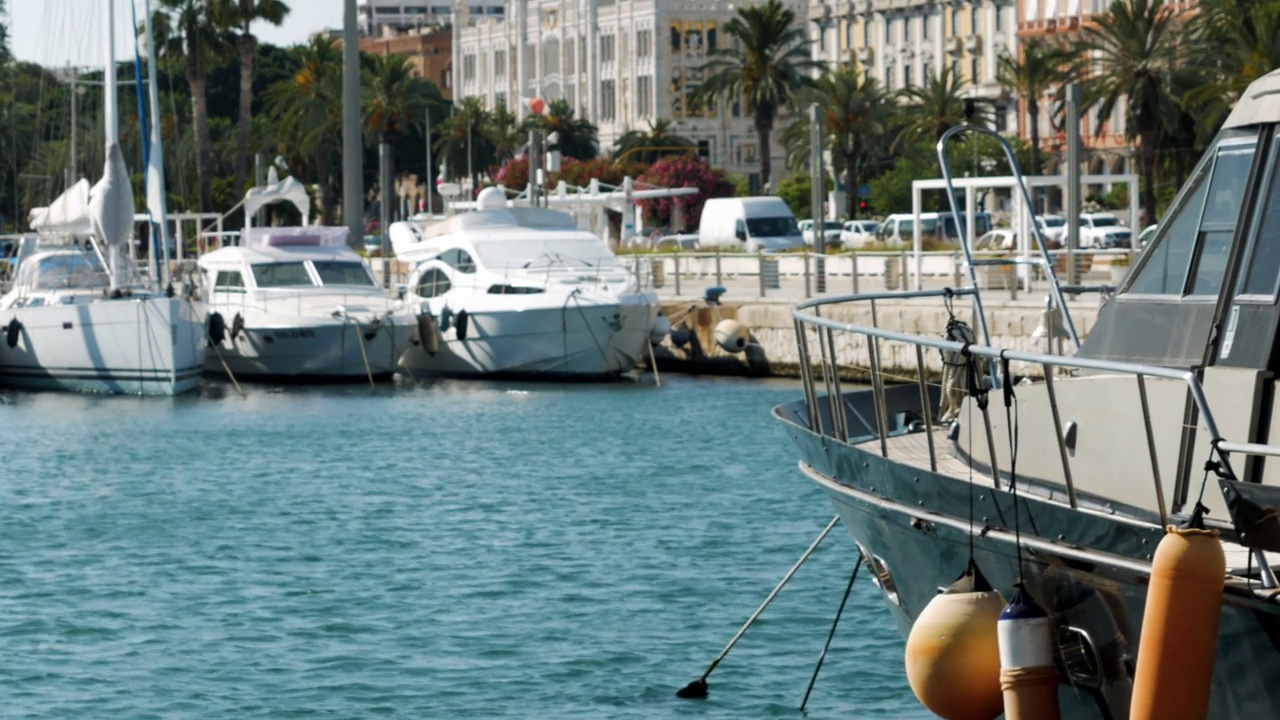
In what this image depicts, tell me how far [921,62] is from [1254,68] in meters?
69.0

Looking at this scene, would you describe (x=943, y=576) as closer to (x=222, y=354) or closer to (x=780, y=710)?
(x=780, y=710)

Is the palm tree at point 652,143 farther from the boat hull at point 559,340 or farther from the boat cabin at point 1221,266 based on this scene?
the boat cabin at point 1221,266

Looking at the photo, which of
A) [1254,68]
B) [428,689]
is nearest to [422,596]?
[428,689]

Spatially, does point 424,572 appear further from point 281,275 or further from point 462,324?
point 281,275

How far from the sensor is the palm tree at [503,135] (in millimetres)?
105438

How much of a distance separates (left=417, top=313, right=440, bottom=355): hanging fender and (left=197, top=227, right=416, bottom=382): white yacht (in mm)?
530

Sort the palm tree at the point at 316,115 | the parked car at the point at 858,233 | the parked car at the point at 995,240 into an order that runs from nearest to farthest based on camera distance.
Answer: the parked car at the point at 995,240 < the parked car at the point at 858,233 < the palm tree at the point at 316,115

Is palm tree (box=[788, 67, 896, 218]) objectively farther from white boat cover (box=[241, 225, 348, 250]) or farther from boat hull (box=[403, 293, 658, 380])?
boat hull (box=[403, 293, 658, 380])

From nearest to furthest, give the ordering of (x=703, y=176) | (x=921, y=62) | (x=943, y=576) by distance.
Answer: (x=943, y=576), (x=703, y=176), (x=921, y=62)

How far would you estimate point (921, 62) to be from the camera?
115m

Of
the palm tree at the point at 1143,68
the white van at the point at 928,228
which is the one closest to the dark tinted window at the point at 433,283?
the white van at the point at 928,228

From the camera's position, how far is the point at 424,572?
18547 millimetres

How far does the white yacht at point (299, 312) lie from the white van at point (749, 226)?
22.3m

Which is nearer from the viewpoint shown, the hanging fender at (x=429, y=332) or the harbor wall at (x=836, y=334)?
the harbor wall at (x=836, y=334)
